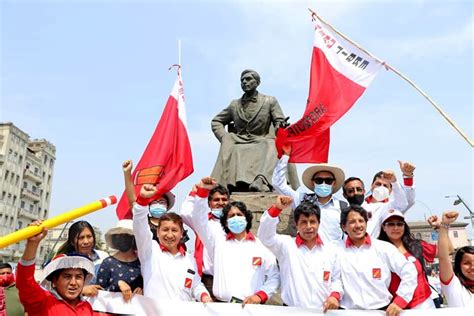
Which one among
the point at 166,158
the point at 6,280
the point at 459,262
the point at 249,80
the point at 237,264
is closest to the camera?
the point at 459,262

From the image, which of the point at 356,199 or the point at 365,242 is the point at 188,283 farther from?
the point at 356,199

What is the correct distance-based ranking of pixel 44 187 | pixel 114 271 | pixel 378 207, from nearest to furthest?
pixel 114 271 < pixel 378 207 < pixel 44 187

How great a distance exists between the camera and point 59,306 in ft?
10.4

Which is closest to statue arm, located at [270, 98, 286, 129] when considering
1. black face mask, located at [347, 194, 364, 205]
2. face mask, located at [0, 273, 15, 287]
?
black face mask, located at [347, 194, 364, 205]

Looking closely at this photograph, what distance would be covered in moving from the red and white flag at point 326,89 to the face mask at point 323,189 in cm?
92

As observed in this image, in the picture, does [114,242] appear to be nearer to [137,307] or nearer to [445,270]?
[137,307]

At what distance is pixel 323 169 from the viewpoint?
5805 mm

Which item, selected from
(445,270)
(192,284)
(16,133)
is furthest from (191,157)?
(16,133)

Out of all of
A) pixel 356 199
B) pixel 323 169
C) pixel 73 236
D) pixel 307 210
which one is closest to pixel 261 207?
pixel 323 169

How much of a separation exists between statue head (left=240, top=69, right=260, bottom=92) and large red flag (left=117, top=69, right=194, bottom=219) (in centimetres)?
208

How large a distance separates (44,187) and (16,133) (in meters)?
12.1

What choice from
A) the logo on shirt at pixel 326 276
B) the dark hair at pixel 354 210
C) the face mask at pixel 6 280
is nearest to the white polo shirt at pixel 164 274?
the logo on shirt at pixel 326 276

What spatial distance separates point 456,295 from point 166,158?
401 centimetres

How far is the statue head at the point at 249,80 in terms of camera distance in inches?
334
